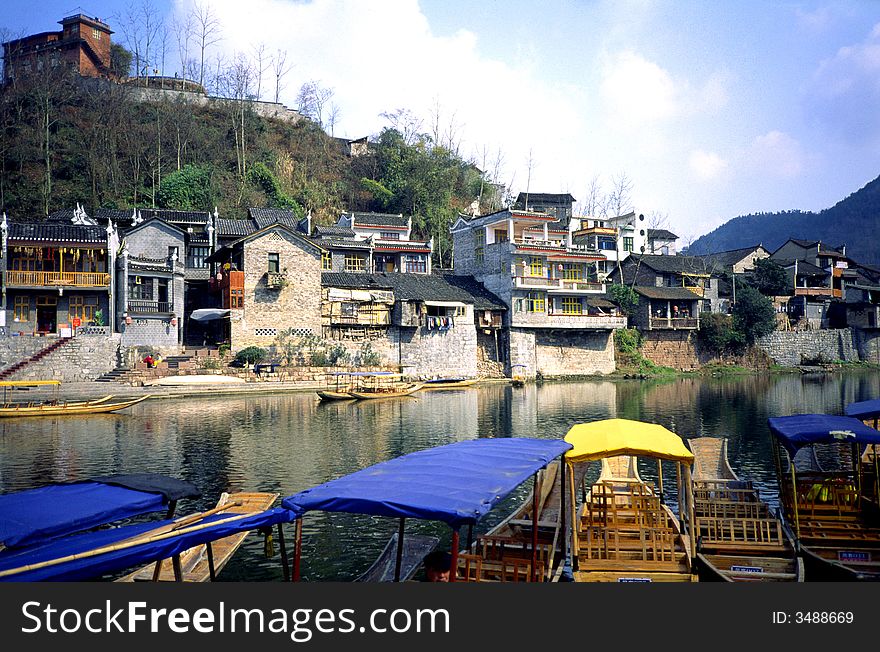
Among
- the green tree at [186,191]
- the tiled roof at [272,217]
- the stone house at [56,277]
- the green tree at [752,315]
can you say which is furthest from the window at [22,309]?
the green tree at [752,315]

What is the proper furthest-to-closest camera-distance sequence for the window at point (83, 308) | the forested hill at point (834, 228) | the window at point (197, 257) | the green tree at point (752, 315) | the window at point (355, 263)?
the forested hill at point (834, 228), the green tree at point (752, 315), the window at point (355, 263), the window at point (197, 257), the window at point (83, 308)

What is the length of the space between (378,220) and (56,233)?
1005 inches

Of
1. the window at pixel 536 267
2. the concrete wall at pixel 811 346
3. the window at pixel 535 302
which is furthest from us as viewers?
the concrete wall at pixel 811 346

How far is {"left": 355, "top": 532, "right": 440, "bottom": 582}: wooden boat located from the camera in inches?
417

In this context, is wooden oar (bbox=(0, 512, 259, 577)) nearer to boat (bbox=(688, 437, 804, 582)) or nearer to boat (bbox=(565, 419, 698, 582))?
boat (bbox=(565, 419, 698, 582))

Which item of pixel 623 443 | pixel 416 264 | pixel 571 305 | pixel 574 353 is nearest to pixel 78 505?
pixel 623 443

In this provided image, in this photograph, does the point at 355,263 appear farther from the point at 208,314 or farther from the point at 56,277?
the point at 56,277

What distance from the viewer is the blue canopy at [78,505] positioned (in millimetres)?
8250

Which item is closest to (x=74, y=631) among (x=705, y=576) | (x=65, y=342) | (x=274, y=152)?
(x=705, y=576)

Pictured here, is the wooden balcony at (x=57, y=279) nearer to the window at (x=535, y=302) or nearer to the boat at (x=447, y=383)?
the boat at (x=447, y=383)

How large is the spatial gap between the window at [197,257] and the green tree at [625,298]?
3161cm

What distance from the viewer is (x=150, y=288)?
43844mm

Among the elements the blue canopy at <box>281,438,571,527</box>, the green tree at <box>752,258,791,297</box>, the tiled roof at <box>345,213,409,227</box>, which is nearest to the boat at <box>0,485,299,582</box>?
the blue canopy at <box>281,438,571,527</box>

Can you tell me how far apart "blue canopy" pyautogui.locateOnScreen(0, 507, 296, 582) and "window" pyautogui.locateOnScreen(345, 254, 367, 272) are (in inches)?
1786
